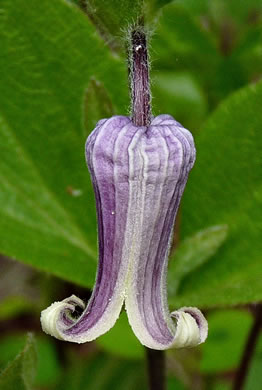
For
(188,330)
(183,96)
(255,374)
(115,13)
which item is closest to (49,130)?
(115,13)

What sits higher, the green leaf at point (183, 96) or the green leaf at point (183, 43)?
the green leaf at point (183, 43)

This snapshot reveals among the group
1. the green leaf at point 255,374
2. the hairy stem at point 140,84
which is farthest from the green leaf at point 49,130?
the green leaf at point 255,374

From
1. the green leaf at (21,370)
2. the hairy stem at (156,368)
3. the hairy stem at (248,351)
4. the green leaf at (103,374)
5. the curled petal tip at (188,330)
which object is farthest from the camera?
the green leaf at (103,374)

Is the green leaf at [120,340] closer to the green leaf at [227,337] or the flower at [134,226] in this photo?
the green leaf at [227,337]

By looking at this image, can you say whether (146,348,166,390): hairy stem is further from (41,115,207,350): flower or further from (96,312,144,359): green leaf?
(96,312,144,359): green leaf

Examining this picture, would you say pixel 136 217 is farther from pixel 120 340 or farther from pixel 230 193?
pixel 120 340

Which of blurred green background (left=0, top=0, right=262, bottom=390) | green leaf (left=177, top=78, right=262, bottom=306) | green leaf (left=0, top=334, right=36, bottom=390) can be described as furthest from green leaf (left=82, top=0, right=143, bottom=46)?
green leaf (left=0, top=334, right=36, bottom=390)

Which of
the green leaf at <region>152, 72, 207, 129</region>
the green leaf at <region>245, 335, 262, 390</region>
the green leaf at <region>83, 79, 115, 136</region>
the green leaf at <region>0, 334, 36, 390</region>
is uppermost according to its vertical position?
the green leaf at <region>152, 72, 207, 129</region>
